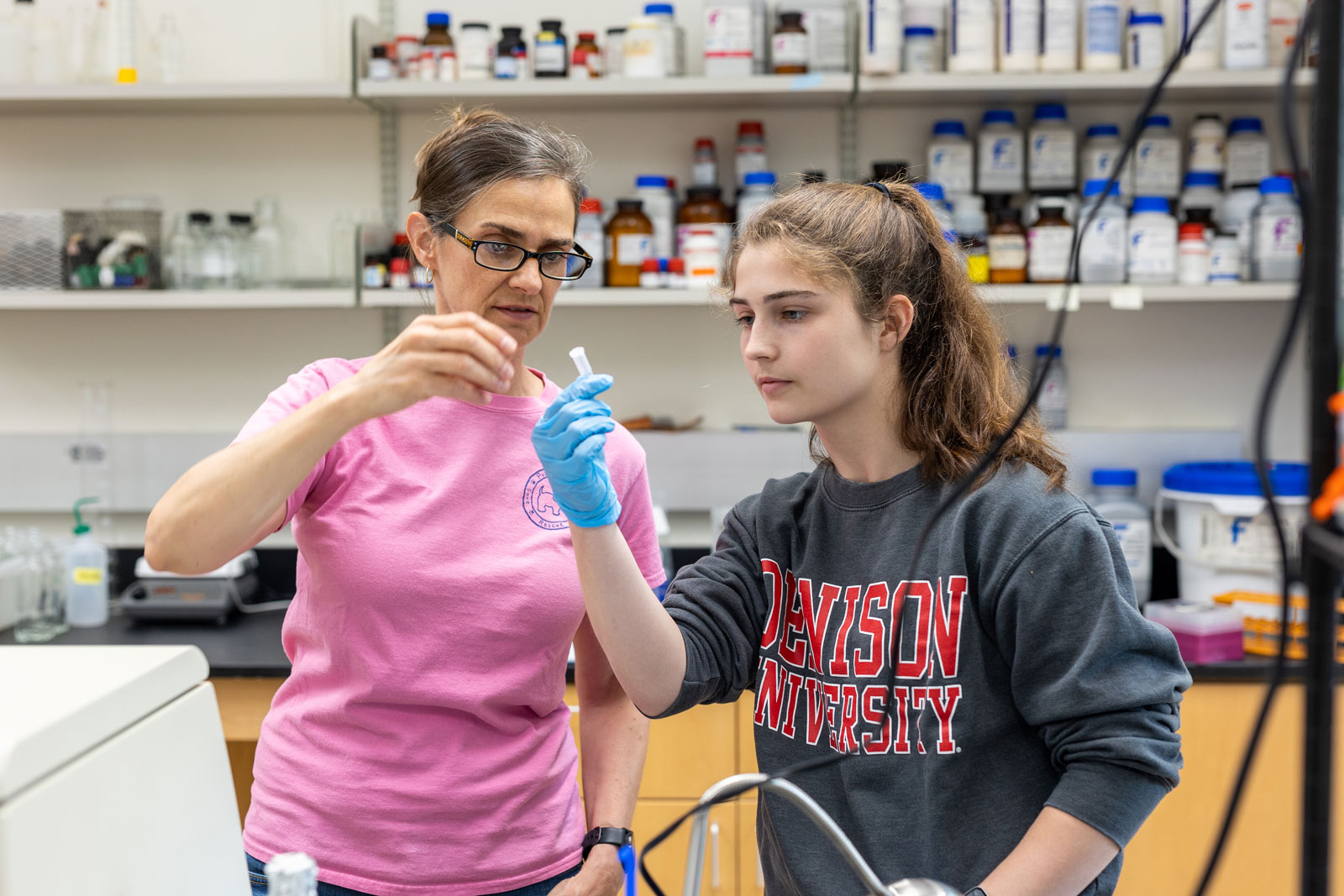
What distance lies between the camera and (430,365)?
0.88 meters

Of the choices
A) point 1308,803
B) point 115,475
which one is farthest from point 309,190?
point 1308,803

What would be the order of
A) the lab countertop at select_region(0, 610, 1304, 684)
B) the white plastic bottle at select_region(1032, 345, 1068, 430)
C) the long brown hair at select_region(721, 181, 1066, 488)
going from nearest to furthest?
the long brown hair at select_region(721, 181, 1066, 488) < the lab countertop at select_region(0, 610, 1304, 684) < the white plastic bottle at select_region(1032, 345, 1068, 430)

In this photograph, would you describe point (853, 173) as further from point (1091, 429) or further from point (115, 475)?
point (115, 475)

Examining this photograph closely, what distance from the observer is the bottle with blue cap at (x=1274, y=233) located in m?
2.22

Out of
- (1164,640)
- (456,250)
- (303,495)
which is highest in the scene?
(456,250)

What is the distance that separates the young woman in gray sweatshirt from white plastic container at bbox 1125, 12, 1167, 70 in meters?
1.42

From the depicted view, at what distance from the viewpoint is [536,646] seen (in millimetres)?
1106

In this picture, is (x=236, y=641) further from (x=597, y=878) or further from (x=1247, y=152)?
(x=1247, y=152)

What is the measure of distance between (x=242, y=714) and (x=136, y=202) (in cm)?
120

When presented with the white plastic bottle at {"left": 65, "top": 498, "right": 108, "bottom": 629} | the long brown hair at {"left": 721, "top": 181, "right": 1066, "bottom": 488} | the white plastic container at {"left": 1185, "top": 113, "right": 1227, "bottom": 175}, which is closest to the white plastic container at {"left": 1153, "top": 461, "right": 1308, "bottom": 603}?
the white plastic container at {"left": 1185, "top": 113, "right": 1227, "bottom": 175}

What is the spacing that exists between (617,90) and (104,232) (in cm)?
118

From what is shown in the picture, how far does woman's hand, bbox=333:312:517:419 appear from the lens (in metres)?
0.88

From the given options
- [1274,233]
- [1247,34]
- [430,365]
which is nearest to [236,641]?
[430,365]

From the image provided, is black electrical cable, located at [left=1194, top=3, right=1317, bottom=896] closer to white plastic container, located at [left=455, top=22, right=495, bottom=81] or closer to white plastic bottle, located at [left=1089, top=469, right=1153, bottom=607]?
white plastic bottle, located at [left=1089, top=469, right=1153, bottom=607]
